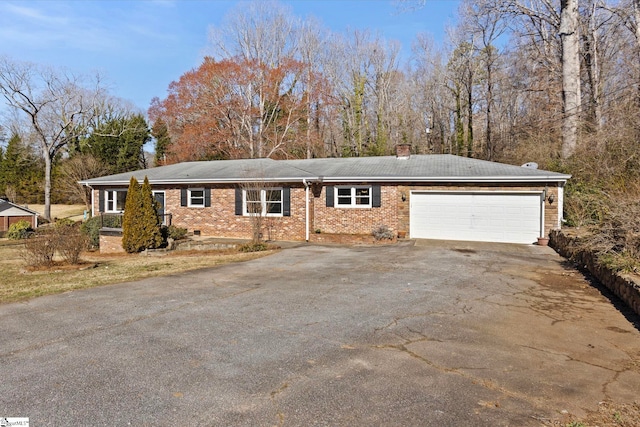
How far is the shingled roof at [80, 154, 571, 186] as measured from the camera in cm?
1459

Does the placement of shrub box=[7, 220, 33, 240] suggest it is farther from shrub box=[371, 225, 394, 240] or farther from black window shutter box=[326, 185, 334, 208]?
shrub box=[371, 225, 394, 240]

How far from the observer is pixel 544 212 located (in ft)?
46.2

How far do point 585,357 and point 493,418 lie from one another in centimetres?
201

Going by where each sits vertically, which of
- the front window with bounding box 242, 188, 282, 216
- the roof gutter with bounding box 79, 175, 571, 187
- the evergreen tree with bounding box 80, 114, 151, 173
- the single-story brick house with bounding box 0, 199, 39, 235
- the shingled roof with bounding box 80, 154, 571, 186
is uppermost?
the evergreen tree with bounding box 80, 114, 151, 173

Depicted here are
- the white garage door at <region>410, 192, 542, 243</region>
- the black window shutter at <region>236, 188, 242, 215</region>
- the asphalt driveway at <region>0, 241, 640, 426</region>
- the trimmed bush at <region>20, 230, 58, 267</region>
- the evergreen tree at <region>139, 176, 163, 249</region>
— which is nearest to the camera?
the asphalt driveway at <region>0, 241, 640, 426</region>

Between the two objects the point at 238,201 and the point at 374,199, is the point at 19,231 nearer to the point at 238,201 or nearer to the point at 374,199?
the point at 238,201

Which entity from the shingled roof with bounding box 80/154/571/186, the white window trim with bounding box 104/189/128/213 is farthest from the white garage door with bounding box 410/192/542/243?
the white window trim with bounding box 104/189/128/213

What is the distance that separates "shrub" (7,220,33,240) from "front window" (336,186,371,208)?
1926 centimetres

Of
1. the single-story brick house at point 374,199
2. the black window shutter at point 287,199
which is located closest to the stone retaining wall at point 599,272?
the single-story brick house at point 374,199

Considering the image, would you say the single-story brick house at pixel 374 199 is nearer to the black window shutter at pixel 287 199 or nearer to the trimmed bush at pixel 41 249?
the black window shutter at pixel 287 199

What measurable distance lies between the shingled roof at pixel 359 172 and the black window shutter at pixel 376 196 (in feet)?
1.05

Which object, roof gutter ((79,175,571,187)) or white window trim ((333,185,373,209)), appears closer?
roof gutter ((79,175,571,187))

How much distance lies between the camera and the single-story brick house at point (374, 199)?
47.5 feet

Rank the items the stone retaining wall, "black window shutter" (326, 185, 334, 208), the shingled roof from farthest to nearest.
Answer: "black window shutter" (326, 185, 334, 208) → the shingled roof → the stone retaining wall
